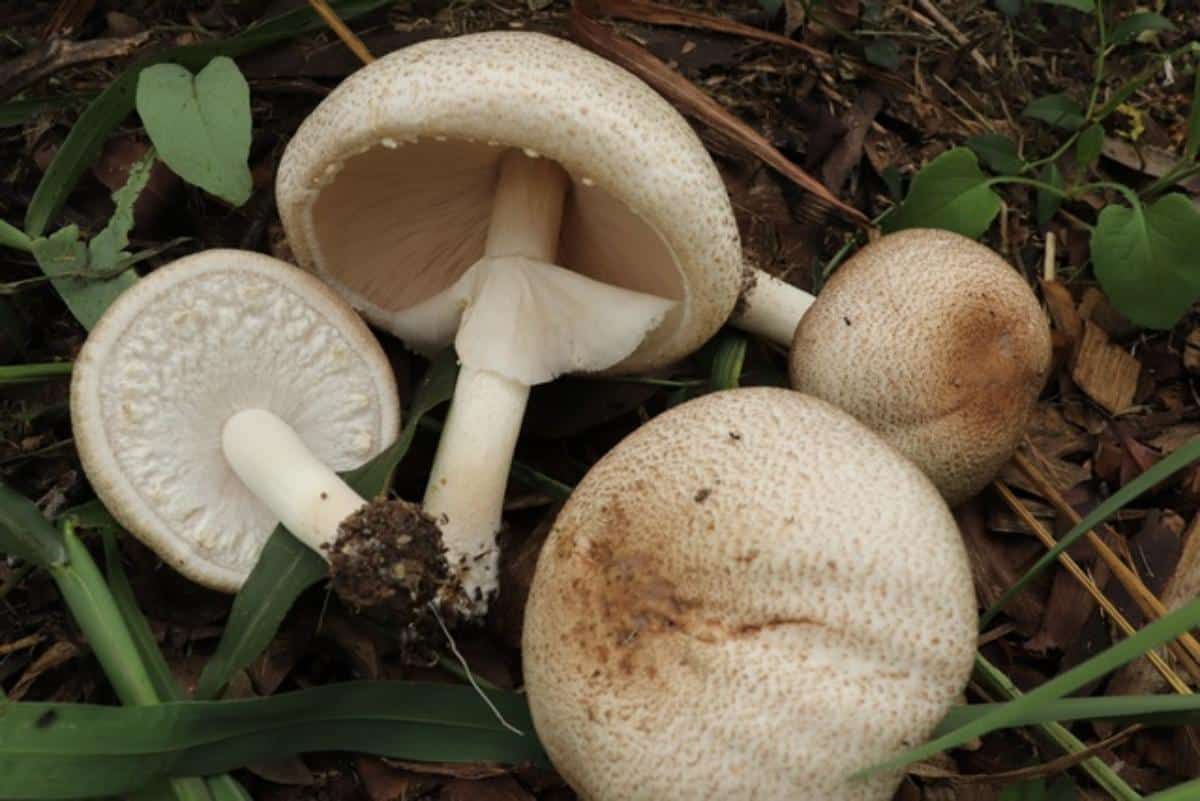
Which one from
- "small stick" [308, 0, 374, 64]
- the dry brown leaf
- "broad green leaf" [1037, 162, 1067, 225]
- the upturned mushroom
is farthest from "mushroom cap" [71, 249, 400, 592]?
"broad green leaf" [1037, 162, 1067, 225]

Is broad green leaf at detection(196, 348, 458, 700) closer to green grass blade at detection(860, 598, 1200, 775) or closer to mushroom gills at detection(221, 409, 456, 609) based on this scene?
mushroom gills at detection(221, 409, 456, 609)

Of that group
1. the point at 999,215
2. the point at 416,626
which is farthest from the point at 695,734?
the point at 999,215

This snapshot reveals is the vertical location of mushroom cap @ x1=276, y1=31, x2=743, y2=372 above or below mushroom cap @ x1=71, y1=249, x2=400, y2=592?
above

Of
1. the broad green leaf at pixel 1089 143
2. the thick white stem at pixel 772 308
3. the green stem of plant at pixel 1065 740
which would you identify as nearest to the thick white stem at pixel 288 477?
the thick white stem at pixel 772 308

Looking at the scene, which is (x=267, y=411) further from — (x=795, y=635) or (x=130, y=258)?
(x=795, y=635)

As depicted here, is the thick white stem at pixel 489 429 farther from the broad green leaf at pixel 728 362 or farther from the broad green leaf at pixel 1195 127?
the broad green leaf at pixel 1195 127
